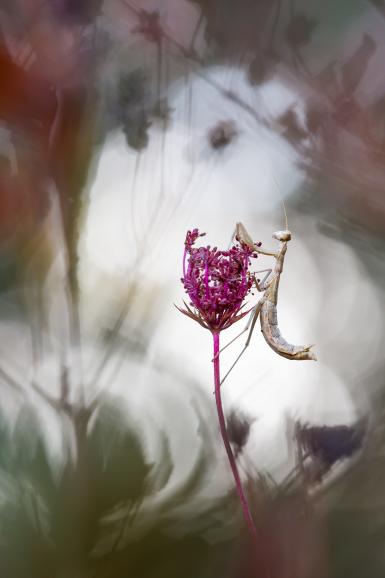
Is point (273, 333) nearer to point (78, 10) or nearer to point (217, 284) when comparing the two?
point (217, 284)

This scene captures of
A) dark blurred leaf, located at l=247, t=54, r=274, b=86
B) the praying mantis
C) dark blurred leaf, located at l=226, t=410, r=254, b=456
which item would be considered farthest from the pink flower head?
dark blurred leaf, located at l=247, t=54, r=274, b=86

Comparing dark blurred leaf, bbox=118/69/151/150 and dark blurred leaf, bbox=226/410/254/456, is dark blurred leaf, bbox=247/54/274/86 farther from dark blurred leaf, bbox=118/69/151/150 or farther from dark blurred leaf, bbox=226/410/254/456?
dark blurred leaf, bbox=226/410/254/456

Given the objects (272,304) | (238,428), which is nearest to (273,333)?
(272,304)

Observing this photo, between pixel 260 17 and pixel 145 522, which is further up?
pixel 260 17

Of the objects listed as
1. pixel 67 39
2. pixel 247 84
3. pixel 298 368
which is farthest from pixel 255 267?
pixel 67 39

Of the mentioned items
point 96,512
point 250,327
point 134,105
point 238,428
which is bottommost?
point 96,512

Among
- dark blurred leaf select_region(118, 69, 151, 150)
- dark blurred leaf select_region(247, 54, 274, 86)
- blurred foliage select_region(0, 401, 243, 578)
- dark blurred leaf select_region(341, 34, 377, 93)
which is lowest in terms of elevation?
blurred foliage select_region(0, 401, 243, 578)

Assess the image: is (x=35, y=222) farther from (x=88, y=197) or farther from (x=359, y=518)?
(x=359, y=518)
